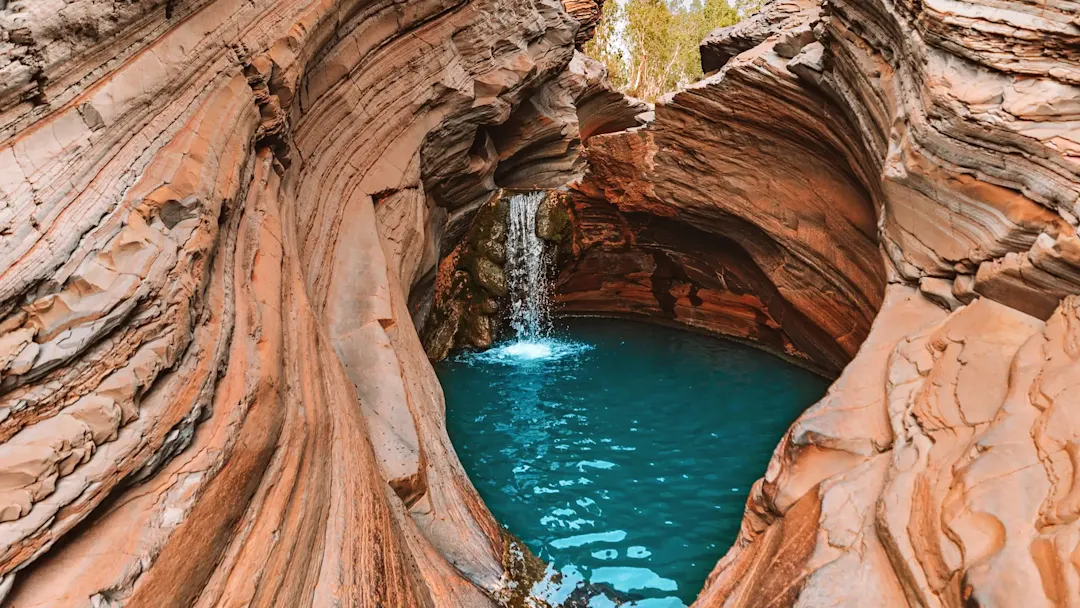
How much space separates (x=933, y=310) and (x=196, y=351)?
247 inches

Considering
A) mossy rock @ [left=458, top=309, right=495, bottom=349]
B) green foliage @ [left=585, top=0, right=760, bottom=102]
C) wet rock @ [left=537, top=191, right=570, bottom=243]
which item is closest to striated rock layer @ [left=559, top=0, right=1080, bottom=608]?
wet rock @ [left=537, top=191, right=570, bottom=243]

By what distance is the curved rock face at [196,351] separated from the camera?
116 inches

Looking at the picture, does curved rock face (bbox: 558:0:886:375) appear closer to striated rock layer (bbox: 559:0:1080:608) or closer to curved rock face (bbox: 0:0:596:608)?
striated rock layer (bbox: 559:0:1080:608)

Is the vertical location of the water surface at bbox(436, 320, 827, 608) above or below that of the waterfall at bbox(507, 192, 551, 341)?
below

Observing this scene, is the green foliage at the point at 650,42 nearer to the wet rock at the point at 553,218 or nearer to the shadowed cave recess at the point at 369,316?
the wet rock at the point at 553,218

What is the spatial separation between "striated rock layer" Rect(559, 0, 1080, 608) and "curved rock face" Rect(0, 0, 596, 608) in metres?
3.05

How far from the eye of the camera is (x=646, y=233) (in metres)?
14.4

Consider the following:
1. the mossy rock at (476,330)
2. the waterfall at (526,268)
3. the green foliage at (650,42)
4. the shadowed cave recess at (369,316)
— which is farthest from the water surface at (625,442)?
the green foliage at (650,42)

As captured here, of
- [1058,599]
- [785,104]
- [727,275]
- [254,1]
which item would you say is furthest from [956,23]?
[727,275]

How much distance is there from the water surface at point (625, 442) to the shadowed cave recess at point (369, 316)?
823 millimetres

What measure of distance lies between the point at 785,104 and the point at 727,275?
4.95 m

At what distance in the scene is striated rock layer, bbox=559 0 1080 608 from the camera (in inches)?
138

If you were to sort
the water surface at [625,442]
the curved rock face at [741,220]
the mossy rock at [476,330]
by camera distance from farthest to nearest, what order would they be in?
the mossy rock at [476,330] → the curved rock face at [741,220] → the water surface at [625,442]

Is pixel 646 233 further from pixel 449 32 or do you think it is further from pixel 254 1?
pixel 254 1
